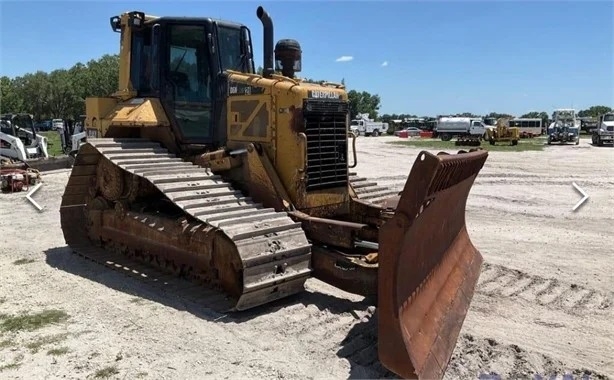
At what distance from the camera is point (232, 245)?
5.51 meters

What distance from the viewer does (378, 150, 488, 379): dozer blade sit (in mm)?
4141

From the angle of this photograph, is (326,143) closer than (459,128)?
Yes

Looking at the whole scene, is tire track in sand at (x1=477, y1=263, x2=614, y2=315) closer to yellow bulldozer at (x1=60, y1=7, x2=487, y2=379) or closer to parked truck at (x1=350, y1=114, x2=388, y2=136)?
yellow bulldozer at (x1=60, y1=7, x2=487, y2=379)

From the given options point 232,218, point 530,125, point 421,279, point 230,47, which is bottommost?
point 421,279

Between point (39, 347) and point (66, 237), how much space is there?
3.75 m

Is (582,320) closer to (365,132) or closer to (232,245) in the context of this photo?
(232,245)

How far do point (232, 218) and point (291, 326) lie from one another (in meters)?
1.24

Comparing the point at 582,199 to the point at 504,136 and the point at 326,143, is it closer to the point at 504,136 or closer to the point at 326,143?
the point at 326,143

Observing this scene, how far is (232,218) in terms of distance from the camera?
5.75 meters

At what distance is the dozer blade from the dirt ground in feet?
0.73

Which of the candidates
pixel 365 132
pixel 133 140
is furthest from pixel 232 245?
pixel 365 132

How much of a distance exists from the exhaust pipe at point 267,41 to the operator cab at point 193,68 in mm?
770

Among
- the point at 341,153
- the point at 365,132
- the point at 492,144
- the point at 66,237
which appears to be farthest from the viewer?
the point at 365,132

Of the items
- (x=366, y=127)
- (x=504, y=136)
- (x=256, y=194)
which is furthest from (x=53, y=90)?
(x=256, y=194)
